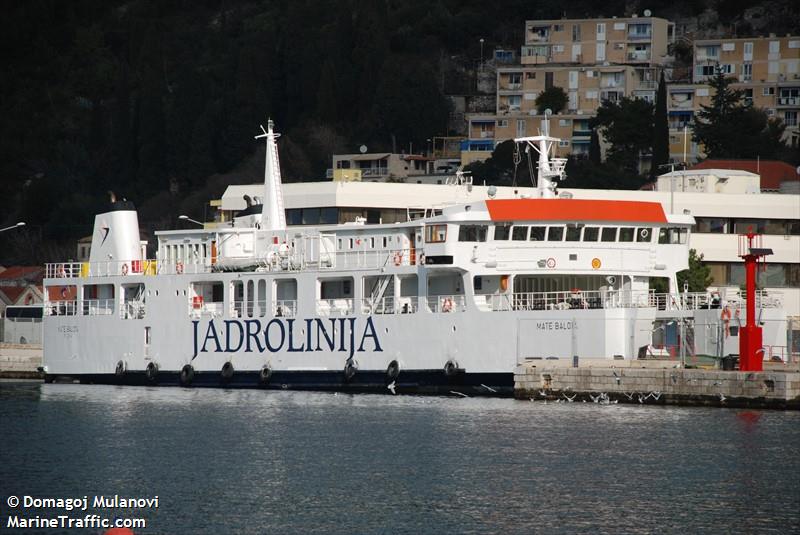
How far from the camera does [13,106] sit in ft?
279

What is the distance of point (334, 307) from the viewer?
5097cm

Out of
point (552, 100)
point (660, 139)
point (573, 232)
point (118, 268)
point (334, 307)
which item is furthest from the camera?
point (552, 100)

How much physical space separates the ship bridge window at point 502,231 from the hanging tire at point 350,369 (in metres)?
5.98

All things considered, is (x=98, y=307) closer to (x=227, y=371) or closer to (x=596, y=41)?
(x=227, y=371)

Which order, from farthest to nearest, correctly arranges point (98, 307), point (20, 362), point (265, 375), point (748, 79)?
point (748, 79), point (20, 362), point (98, 307), point (265, 375)

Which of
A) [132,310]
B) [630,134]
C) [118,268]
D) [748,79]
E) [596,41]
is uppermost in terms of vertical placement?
[596,41]

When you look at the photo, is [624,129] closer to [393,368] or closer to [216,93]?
[216,93]

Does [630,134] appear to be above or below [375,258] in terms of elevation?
above

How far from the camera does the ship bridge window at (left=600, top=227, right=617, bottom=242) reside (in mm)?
48219

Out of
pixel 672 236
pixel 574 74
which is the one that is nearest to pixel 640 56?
pixel 574 74

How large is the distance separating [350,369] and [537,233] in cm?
714

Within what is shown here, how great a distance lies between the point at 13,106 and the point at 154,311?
34.0 metres

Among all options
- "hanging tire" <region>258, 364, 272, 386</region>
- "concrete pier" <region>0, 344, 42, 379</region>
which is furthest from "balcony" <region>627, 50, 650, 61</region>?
"hanging tire" <region>258, 364, 272, 386</region>

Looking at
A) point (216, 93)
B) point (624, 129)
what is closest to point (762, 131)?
point (624, 129)
